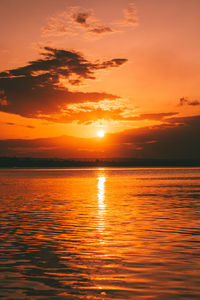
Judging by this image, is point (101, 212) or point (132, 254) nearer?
point (132, 254)

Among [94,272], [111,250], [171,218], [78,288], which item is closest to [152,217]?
[171,218]

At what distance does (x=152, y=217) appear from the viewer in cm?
3203

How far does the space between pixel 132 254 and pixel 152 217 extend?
1391cm

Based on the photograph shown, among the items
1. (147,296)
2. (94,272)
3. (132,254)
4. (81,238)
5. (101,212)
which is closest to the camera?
(147,296)

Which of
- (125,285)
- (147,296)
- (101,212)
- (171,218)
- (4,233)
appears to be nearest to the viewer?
(147,296)

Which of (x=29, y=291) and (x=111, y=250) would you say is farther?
(x=111, y=250)

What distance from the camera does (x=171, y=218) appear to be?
31.6 meters

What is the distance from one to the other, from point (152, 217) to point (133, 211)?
14.3 feet

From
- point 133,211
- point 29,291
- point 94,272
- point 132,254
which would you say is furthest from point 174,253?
point 133,211

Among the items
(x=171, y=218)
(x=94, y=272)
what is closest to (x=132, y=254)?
(x=94, y=272)

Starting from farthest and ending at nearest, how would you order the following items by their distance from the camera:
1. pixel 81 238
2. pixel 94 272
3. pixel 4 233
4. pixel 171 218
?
pixel 171 218
pixel 4 233
pixel 81 238
pixel 94 272

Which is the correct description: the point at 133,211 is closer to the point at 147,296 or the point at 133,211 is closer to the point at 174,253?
the point at 174,253

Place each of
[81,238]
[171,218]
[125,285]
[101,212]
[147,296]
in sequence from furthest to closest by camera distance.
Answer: [101,212] < [171,218] < [81,238] < [125,285] < [147,296]

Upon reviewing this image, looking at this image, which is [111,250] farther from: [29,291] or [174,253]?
[29,291]
